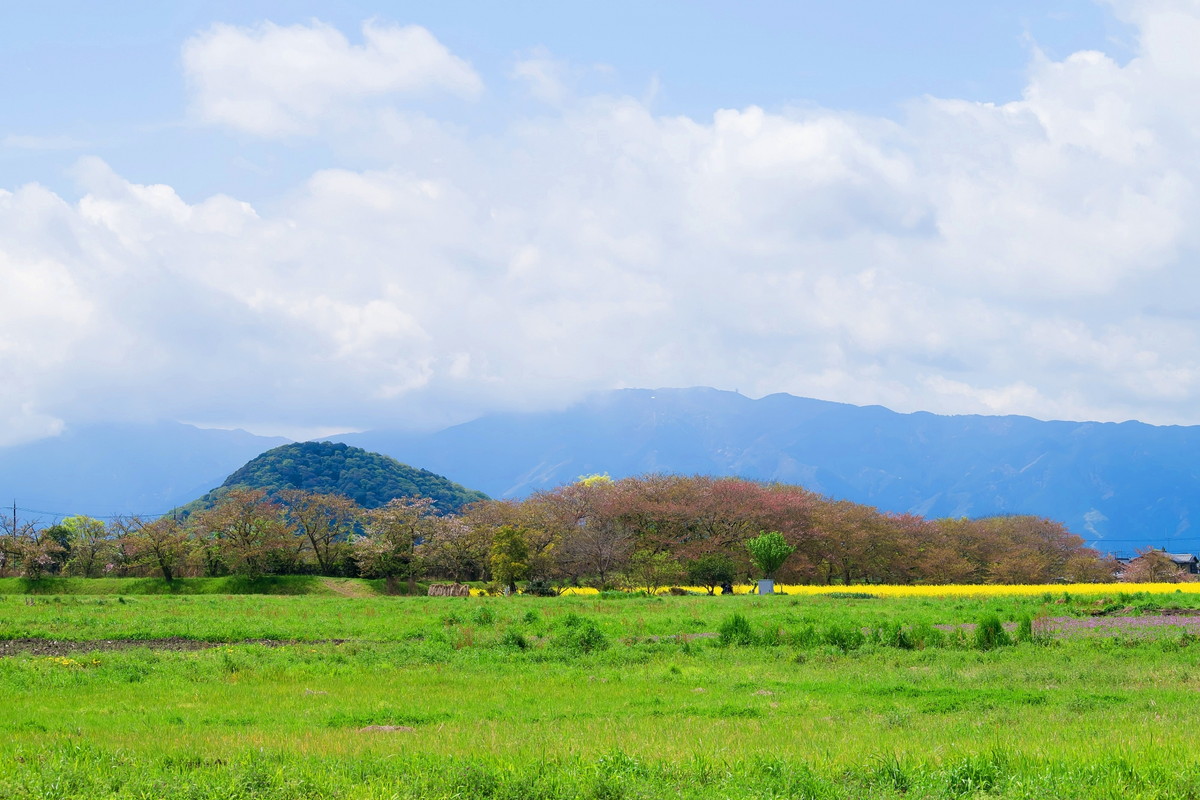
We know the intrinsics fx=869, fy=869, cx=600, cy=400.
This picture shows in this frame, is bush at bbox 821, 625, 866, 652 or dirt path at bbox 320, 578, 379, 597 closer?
bush at bbox 821, 625, 866, 652

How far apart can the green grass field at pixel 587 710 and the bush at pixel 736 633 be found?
6 cm

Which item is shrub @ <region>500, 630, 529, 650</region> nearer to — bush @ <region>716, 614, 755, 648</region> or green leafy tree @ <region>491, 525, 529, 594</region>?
bush @ <region>716, 614, 755, 648</region>

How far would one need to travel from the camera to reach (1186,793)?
24.2 ft

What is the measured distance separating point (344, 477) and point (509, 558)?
72.3 meters

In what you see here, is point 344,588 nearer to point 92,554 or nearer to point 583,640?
point 92,554

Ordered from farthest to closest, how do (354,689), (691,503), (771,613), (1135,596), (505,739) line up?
(691,503), (1135,596), (771,613), (354,689), (505,739)

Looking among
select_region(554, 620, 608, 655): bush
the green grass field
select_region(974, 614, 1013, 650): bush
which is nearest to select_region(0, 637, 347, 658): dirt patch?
the green grass field

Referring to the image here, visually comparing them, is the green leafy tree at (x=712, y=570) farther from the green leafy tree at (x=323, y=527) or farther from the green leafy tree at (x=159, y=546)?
the green leafy tree at (x=159, y=546)

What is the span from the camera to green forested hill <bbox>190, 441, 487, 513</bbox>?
11800 cm

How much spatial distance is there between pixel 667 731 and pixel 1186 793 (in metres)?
5.58

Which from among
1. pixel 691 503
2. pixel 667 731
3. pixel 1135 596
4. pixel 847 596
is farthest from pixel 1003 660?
pixel 691 503

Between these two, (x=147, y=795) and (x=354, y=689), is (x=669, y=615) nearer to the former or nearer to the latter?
(x=354, y=689)

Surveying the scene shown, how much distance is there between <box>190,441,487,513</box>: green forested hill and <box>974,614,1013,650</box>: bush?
326ft

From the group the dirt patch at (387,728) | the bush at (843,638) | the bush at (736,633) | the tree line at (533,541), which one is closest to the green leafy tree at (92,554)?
the tree line at (533,541)
